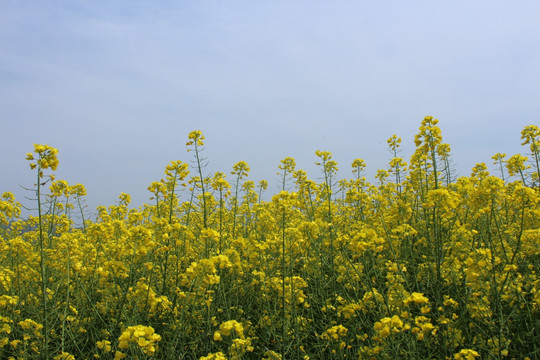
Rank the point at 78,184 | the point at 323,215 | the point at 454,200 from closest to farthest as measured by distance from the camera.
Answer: the point at 454,200, the point at 323,215, the point at 78,184

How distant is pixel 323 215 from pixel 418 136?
1467 mm

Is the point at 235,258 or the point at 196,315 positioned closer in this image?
the point at 196,315

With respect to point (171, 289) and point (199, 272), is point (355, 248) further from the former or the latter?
point (171, 289)

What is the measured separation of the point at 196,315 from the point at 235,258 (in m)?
0.66

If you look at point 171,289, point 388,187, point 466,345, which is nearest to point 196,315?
point 171,289

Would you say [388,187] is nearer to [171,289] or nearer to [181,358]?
[171,289]

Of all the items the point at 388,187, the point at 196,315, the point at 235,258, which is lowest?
the point at 196,315

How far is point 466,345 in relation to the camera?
2875mm

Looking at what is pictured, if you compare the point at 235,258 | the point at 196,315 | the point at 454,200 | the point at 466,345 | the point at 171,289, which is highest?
the point at 454,200

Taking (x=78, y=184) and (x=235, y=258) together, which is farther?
(x=78, y=184)

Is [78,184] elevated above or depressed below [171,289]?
above

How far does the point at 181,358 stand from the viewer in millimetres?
2900

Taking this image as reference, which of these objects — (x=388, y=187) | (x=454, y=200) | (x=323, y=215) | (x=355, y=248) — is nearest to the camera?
(x=355, y=248)

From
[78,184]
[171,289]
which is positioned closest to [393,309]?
[171,289]
